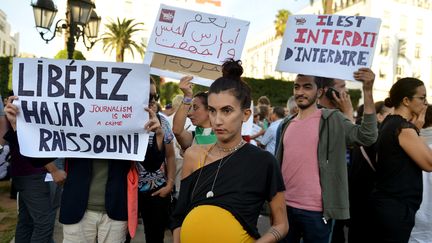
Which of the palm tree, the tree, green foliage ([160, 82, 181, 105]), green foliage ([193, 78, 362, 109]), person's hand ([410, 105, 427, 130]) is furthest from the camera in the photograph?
the tree

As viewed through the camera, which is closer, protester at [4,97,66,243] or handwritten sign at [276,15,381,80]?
handwritten sign at [276,15,381,80]

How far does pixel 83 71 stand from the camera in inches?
119

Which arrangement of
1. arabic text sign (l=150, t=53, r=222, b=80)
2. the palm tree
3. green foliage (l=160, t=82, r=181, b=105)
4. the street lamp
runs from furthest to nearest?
the palm tree → green foliage (l=160, t=82, r=181, b=105) → the street lamp → arabic text sign (l=150, t=53, r=222, b=80)

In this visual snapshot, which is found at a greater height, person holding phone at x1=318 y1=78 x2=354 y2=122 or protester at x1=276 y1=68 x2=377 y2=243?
person holding phone at x1=318 y1=78 x2=354 y2=122

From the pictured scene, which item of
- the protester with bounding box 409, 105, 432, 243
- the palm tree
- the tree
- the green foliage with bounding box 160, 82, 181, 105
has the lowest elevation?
the green foliage with bounding box 160, 82, 181, 105

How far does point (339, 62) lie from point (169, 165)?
1.83 m

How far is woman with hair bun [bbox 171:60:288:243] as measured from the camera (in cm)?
221

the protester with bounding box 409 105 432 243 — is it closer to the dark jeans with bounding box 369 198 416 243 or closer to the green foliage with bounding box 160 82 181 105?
the dark jeans with bounding box 369 198 416 243

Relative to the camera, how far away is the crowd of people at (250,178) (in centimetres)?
227

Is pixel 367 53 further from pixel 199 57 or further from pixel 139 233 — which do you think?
pixel 139 233

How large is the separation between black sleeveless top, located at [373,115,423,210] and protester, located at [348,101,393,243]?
150mm

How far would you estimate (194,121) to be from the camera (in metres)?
4.02

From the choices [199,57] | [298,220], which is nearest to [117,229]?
[298,220]

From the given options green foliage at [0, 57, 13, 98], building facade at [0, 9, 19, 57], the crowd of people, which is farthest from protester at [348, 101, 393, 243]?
building facade at [0, 9, 19, 57]
